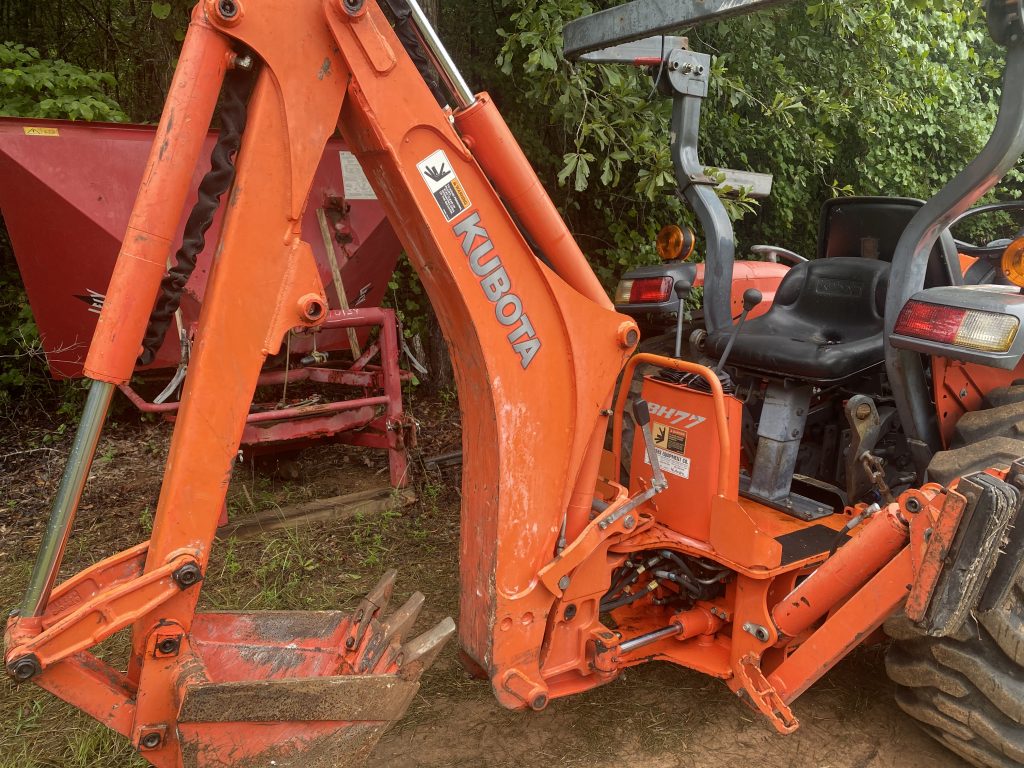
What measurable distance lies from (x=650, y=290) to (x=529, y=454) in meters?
1.38

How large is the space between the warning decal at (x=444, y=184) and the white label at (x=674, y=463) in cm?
105

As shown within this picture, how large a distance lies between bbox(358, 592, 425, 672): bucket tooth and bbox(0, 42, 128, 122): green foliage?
160 inches

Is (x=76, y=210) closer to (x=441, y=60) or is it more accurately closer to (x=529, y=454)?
(x=441, y=60)

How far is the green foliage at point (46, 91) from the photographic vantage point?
460cm

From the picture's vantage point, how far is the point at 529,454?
2.02m

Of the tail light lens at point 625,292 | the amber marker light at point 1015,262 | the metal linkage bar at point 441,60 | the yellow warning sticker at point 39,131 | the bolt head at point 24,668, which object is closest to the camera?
the bolt head at point 24,668

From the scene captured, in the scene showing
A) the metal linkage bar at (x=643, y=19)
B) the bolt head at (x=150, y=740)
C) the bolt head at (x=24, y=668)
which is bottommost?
the bolt head at (x=150, y=740)

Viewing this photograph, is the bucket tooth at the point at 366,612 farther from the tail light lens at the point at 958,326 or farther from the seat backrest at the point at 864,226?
the seat backrest at the point at 864,226

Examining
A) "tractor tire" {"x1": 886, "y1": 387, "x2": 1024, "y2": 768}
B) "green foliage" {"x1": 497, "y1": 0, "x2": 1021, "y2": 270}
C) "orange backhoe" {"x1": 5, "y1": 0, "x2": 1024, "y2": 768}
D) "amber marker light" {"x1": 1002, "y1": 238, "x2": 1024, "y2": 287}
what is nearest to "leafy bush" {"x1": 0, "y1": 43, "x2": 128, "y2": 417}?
"green foliage" {"x1": 497, "y1": 0, "x2": 1021, "y2": 270}

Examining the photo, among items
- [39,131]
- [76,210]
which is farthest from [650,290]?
[39,131]

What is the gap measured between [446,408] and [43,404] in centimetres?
310

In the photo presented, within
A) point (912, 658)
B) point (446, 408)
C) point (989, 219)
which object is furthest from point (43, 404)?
point (989, 219)

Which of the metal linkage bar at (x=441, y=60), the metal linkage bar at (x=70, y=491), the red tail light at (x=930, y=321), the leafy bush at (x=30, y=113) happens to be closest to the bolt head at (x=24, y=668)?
the metal linkage bar at (x=70, y=491)

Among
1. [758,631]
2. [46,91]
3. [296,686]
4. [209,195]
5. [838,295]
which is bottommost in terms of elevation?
[758,631]
